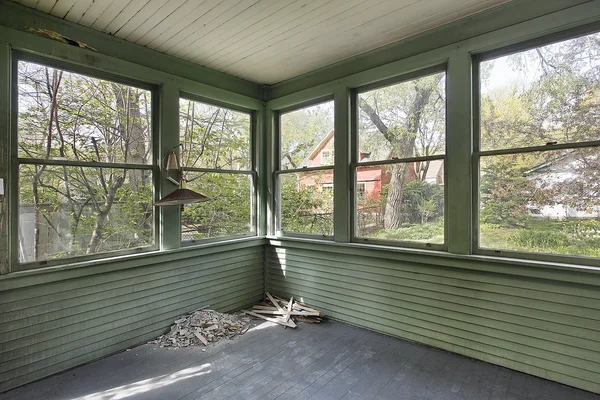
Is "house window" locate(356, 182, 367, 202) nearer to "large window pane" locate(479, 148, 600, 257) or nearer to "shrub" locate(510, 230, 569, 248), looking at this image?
"large window pane" locate(479, 148, 600, 257)

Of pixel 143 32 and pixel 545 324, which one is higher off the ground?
pixel 143 32

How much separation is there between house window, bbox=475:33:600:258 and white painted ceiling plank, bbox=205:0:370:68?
121 centimetres

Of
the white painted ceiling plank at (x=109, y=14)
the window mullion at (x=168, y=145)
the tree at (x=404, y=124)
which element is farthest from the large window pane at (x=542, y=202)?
the white painted ceiling plank at (x=109, y=14)

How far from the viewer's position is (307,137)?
3912 millimetres

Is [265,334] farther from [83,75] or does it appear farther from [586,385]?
[83,75]

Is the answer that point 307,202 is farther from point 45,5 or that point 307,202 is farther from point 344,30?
point 45,5

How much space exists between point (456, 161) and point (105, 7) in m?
3.22

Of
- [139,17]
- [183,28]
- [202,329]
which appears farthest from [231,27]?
[202,329]

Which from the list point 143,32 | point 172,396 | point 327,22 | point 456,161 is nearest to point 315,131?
point 327,22

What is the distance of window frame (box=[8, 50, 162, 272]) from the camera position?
2340mm

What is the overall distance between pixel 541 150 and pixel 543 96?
431 millimetres

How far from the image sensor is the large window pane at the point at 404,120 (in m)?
2.89

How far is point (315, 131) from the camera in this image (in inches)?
151

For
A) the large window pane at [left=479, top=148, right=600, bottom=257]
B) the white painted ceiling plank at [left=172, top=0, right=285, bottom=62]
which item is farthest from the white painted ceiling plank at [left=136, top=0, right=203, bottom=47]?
the large window pane at [left=479, top=148, right=600, bottom=257]
